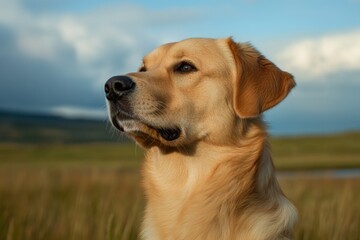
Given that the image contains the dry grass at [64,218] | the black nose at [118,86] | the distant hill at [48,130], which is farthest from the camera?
the distant hill at [48,130]

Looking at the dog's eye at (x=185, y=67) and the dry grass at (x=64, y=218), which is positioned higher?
the dog's eye at (x=185, y=67)

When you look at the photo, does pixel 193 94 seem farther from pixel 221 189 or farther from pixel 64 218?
pixel 64 218

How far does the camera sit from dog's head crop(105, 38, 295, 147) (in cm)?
411

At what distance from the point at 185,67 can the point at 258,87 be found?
0.58 metres

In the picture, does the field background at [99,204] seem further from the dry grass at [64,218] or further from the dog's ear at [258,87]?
the dog's ear at [258,87]

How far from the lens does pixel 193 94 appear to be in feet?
14.3

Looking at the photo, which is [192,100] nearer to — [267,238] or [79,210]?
[267,238]

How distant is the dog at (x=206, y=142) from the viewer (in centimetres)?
406

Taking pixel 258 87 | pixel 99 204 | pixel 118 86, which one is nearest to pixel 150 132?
pixel 118 86

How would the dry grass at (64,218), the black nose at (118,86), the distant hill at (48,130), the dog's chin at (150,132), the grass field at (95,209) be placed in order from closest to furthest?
the black nose at (118,86)
the dog's chin at (150,132)
the dry grass at (64,218)
the grass field at (95,209)
the distant hill at (48,130)

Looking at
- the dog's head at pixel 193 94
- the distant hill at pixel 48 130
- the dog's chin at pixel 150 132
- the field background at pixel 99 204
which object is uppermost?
the dog's head at pixel 193 94

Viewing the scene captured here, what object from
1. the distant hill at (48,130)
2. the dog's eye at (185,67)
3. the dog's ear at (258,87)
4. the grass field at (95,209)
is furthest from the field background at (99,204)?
the distant hill at (48,130)

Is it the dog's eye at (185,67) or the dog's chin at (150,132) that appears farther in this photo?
the dog's eye at (185,67)

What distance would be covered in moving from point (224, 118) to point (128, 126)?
68cm
